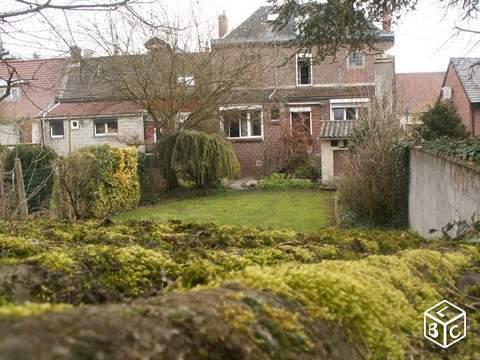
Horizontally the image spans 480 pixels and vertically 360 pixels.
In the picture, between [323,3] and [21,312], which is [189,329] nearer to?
[21,312]

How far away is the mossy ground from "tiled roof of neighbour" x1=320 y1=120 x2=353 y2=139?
75.8ft

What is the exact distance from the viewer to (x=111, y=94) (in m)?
27.7

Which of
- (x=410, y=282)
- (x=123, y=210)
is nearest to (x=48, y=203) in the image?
(x=123, y=210)

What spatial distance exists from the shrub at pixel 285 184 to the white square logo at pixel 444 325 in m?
25.5

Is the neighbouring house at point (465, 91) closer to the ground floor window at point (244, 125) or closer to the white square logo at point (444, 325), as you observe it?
the ground floor window at point (244, 125)

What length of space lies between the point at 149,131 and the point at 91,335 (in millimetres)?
35775

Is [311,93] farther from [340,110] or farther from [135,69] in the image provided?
[135,69]

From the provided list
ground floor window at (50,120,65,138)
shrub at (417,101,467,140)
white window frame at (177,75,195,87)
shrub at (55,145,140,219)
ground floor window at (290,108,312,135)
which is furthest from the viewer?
ground floor window at (50,120,65,138)

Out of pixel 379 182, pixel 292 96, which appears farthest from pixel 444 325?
pixel 292 96

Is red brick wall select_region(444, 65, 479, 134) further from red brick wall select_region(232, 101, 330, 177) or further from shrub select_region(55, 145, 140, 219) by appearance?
shrub select_region(55, 145, 140, 219)

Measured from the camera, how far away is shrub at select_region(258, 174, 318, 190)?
2773 cm

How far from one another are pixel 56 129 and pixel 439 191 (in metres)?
31.6

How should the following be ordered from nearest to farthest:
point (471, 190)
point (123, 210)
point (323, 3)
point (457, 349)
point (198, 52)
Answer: point (457, 349) → point (471, 190) → point (323, 3) → point (123, 210) → point (198, 52)

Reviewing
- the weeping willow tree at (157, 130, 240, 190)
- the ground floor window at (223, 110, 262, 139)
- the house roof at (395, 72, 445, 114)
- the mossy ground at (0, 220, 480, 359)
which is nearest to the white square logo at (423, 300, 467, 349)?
the mossy ground at (0, 220, 480, 359)
